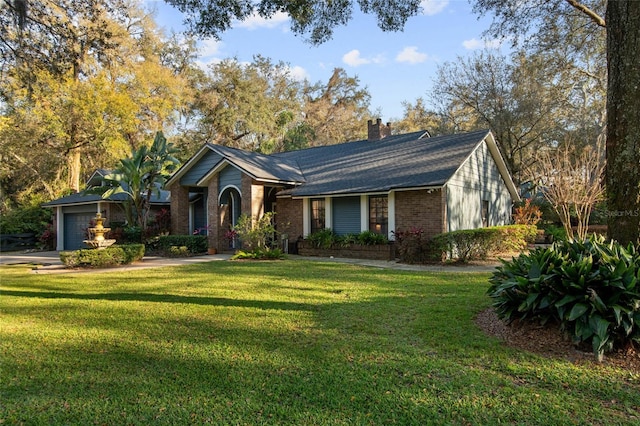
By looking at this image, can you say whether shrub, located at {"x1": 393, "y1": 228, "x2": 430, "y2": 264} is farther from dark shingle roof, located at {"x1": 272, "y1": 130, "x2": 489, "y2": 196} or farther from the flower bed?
dark shingle roof, located at {"x1": 272, "y1": 130, "x2": 489, "y2": 196}

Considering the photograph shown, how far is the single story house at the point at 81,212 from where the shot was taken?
21.8 m

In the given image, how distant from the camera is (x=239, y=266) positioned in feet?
40.6

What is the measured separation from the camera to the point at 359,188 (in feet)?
49.8

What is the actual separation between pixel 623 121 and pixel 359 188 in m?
10.4

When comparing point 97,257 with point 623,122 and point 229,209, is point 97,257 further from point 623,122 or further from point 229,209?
point 623,122

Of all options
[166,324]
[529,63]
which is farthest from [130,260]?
[529,63]

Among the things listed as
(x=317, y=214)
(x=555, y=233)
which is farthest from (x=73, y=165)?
(x=555, y=233)

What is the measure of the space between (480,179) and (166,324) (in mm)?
15078

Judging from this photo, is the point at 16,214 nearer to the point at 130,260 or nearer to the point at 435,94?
the point at 130,260

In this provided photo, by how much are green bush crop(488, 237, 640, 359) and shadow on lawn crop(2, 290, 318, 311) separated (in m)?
3.13

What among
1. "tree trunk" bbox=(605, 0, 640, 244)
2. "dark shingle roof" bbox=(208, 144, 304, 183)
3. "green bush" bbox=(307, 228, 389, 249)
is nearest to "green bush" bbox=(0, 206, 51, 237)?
"dark shingle roof" bbox=(208, 144, 304, 183)

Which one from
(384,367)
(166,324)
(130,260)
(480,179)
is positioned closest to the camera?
(384,367)

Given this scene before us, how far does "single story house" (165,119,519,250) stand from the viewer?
1452cm

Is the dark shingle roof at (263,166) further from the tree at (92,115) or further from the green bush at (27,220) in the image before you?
the green bush at (27,220)
